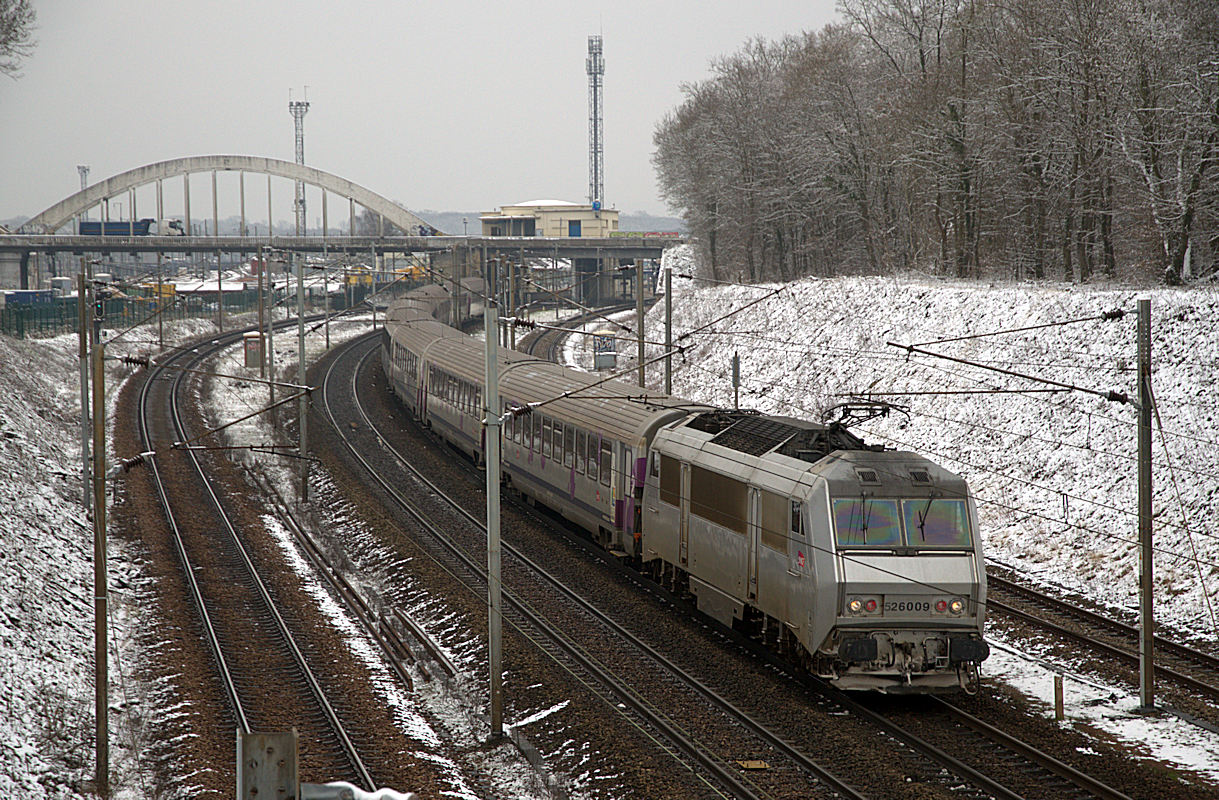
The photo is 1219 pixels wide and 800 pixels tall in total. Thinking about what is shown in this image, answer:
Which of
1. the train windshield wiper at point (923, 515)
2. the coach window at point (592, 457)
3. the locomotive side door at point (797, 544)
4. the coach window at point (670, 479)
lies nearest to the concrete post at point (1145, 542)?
the train windshield wiper at point (923, 515)

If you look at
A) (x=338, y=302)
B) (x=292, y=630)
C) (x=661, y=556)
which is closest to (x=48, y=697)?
(x=292, y=630)

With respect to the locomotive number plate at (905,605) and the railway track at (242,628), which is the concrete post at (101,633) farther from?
the locomotive number plate at (905,605)

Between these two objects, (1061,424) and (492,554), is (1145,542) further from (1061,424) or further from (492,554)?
(1061,424)

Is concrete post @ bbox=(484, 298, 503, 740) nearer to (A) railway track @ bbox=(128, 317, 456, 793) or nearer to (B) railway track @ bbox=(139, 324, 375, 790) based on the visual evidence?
(A) railway track @ bbox=(128, 317, 456, 793)

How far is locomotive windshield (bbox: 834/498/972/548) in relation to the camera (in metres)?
15.9

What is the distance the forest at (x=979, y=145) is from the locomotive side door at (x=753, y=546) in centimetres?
1806

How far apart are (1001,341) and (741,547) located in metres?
16.6

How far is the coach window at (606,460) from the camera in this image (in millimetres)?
23609

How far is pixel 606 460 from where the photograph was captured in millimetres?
23844

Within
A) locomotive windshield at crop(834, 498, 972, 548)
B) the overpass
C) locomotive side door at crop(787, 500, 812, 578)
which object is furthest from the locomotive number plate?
the overpass

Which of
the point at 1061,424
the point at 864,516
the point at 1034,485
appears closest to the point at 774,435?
the point at 864,516

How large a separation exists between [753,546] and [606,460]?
6551 mm

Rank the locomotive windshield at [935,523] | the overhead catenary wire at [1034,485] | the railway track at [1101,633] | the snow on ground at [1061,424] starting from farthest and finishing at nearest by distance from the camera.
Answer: the overhead catenary wire at [1034,485] < the snow on ground at [1061,424] < the railway track at [1101,633] < the locomotive windshield at [935,523]

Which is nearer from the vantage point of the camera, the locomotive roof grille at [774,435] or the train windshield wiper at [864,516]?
the train windshield wiper at [864,516]
